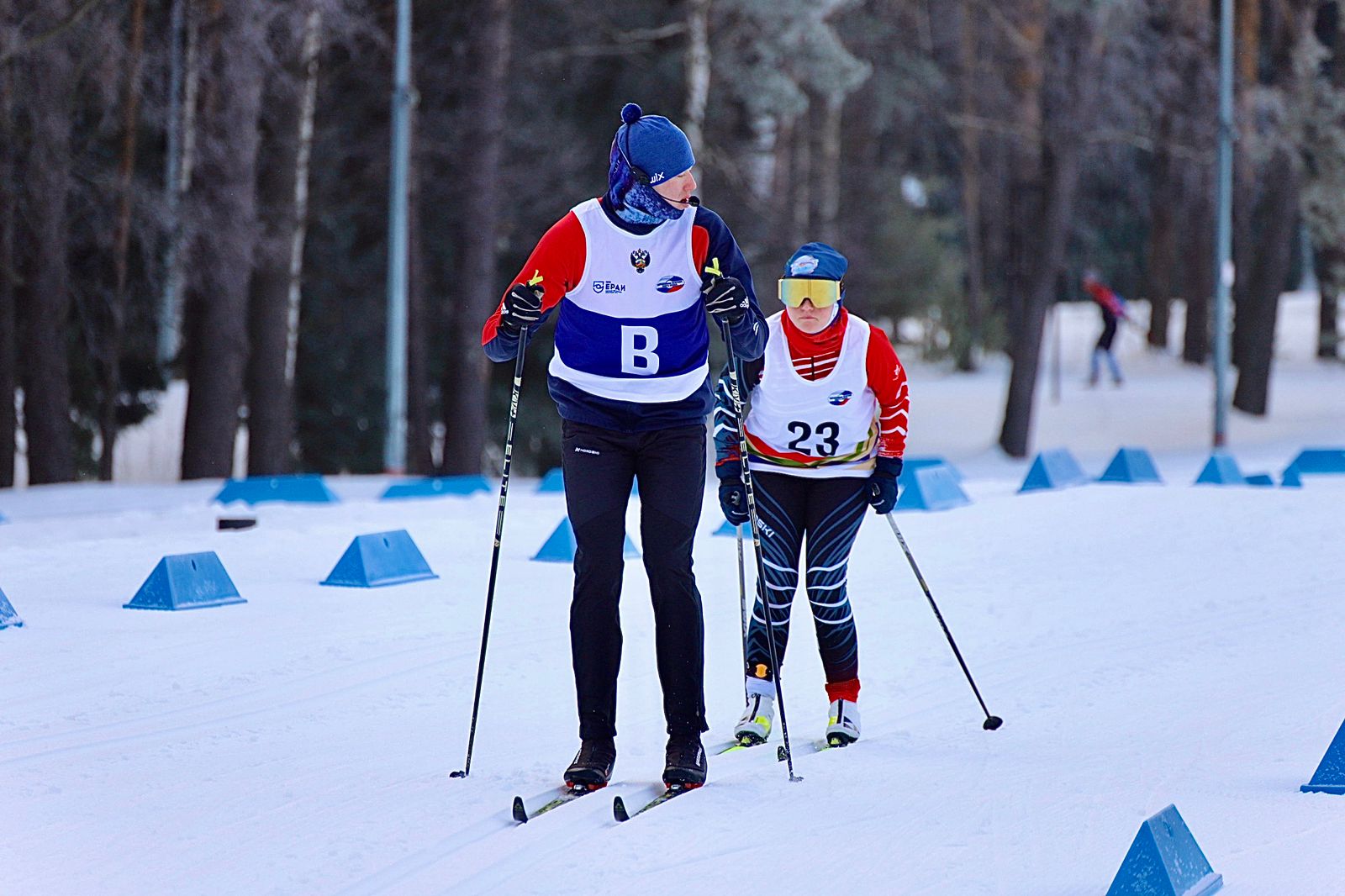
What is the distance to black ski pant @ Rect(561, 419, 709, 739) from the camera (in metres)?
5.00

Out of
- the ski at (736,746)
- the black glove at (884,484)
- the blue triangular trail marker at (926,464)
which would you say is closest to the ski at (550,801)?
the ski at (736,746)

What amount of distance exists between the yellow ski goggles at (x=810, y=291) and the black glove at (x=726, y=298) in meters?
0.87

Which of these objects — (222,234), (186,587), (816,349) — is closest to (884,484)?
(816,349)

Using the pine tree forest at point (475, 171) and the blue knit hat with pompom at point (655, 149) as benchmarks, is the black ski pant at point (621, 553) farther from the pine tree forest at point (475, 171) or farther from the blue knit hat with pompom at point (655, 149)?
the pine tree forest at point (475, 171)

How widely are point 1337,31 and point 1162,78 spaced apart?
2.72 metres

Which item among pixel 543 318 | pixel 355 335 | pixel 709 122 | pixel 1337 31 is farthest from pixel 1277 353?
pixel 543 318

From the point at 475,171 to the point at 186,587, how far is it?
13966 millimetres

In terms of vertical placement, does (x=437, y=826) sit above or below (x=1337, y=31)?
below

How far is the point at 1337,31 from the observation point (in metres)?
27.1

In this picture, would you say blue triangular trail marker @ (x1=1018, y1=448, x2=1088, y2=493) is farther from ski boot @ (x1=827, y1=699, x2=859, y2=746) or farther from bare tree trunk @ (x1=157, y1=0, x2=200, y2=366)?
bare tree trunk @ (x1=157, y1=0, x2=200, y2=366)

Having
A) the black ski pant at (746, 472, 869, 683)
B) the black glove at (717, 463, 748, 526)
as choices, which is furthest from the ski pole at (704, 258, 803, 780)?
the black ski pant at (746, 472, 869, 683)

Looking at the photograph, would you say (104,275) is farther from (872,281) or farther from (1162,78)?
(872,281)

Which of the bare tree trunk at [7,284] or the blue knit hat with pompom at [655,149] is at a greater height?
the blue knit hat with pompom at [655,149]

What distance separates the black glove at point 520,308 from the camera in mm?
4996
